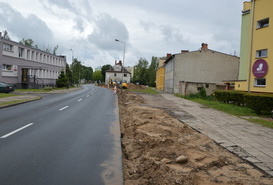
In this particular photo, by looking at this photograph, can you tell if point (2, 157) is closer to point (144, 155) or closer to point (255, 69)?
point (144, 155)

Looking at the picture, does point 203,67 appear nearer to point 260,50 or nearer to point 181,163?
point 260,50

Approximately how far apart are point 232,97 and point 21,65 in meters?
31.8

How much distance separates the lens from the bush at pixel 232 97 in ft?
66.3

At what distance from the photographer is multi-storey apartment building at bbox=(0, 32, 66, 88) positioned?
34812 mm

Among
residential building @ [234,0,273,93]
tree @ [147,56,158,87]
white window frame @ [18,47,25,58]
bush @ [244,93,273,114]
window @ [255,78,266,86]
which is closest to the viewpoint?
bush @ [244,93,273,114]

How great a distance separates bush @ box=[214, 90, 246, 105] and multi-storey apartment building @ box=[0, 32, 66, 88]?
28.4 metres

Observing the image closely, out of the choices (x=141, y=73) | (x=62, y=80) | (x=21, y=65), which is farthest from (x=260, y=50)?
(x=141, y=73)

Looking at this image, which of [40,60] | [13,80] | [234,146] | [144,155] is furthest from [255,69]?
[40,60]

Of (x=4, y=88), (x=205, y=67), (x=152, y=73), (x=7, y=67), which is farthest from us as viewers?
(x=152, y=73)

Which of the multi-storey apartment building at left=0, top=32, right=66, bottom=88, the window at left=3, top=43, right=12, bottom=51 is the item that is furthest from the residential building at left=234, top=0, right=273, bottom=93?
the window at left=3, top=43, right=12, bottom=51

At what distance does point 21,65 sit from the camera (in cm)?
3841

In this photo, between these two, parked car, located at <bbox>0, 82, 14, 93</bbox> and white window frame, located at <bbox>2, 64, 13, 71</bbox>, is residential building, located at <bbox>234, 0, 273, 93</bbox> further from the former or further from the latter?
white window frame, located at <bbox>2, 64, 13, 71</bbox>

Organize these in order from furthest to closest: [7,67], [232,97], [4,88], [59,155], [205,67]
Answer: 1. [205,67]
2. [7,67]
3. [4,88]
4. [232,97]
5. [59,155]

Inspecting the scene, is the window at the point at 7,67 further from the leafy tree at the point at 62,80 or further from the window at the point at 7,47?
the leafy tree at the point at 62,80
